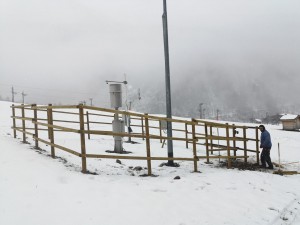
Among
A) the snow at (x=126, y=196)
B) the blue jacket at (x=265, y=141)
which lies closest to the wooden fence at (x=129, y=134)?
the blue jacket at (x=265, y=141)

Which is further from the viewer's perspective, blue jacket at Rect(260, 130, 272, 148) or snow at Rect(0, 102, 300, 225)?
blue jacket at Rect(260, 130, 272, 148)

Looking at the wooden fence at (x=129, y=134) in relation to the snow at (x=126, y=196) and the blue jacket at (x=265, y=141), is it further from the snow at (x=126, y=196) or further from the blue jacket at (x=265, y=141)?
the snow at (x=126, y=196)

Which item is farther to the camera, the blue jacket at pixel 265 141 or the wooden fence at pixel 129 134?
the blue jacket at pixel 265 141

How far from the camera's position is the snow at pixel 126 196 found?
15.8 ft

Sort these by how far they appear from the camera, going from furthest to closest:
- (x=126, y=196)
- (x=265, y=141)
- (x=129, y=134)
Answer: (x=265, y=141), (x=129, y=134), (x=126, y=196)

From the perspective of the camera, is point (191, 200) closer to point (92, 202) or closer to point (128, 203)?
point (128, 203)

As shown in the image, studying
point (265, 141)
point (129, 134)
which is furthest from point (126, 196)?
point (265, 141)

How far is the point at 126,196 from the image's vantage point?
5828 millimetres

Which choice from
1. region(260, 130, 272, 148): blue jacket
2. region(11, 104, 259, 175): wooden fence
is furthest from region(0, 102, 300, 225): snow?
region(260, 130, 272, 148): blue jacket

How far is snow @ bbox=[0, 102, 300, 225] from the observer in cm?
481

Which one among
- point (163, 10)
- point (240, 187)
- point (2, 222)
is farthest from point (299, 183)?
point (2, 222)

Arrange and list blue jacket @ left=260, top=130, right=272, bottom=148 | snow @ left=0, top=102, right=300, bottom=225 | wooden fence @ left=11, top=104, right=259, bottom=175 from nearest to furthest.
→ snow @ left=0, top=102, right=300, bottom=225
wooden fence @ left=11, top=104, right=259, bottom=175
blue jacket @ left=260, top=130, right=272, bottom=148

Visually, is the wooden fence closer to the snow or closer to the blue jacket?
the blue jacket

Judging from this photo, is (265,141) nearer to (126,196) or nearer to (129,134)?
(129,134)
